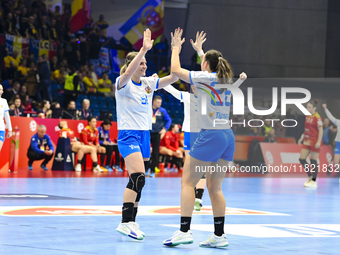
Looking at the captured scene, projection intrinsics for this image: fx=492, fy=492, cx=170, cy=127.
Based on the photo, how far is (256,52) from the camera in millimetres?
24109

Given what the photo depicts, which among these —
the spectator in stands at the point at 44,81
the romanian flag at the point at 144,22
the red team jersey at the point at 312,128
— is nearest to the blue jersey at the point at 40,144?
the spectator in stands at the point at 44,81

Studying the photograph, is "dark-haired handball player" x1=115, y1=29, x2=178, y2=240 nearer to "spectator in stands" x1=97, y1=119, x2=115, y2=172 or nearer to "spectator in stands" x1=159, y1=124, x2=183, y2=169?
"spectator in stands" x1=97, y1=119, x2=115, y2=172

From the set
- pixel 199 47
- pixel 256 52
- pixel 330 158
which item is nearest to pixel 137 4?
pixel 256 52

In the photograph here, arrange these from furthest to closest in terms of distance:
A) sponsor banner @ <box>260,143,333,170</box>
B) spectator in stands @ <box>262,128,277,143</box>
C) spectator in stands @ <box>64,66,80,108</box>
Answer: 1. spectator in stands @ <box>64,66,80,108</box>
2. spectator in stands @ <box>262,128,277,143</box>
3. sponsor banner @ <box>260,143,333,170</box>

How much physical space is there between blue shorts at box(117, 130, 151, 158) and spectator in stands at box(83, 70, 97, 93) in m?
15.1

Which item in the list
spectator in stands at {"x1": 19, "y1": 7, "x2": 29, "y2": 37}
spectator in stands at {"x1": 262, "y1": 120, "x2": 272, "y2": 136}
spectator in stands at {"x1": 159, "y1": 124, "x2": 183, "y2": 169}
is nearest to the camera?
spectator in stands at {"x1": 159, "y1": 124, "x2": 183, "y2": 169}

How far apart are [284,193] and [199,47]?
19.5ft

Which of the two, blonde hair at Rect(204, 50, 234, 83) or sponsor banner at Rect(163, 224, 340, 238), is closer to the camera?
blonde hair at Rect(204, 50, 234, 83)

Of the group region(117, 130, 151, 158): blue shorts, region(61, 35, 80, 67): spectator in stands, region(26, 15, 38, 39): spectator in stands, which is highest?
region(26, 15, 38, 39): spectator in stands

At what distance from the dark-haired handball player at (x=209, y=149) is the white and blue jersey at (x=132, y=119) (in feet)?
2.32

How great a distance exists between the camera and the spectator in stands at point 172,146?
15719 mm

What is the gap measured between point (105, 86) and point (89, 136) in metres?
5.98

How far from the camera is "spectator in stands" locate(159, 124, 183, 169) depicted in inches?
619

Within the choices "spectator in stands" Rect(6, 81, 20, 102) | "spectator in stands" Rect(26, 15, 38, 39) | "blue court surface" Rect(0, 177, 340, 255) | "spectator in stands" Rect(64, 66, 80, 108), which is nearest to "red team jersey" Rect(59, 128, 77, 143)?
"spectator in stands" Rect(6, 81, 20, 102)
